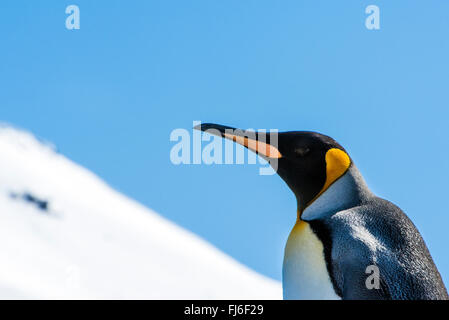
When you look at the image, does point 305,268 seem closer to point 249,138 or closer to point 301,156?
point 301,156

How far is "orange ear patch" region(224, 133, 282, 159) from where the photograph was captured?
9.32 ft

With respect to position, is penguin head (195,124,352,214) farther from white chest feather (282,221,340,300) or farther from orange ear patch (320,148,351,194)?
white chest feather (282,221,340,300)

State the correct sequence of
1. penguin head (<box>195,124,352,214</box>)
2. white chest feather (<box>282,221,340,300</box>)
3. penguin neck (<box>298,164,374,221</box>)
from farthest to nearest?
penguin head (<box>195,124,352,214</box>) → penguin neck (<box>298,164,374,221</box>) → white chest feather (<box>282,221,340,300</box>)

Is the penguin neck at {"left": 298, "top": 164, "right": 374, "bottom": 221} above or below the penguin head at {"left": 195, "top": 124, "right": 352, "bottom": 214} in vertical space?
below

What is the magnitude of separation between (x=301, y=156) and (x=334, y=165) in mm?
150

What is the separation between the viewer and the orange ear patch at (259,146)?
9.32 feet

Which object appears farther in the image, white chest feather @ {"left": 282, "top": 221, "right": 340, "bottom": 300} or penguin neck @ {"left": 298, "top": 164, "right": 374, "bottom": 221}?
penguin neck @ {"left": 298, "top": 164, "right": 374, "bottom": 221}

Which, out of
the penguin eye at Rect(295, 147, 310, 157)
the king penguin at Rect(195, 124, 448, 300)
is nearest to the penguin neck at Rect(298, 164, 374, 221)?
the king penguin at Rect(195, 124, 448, 300)

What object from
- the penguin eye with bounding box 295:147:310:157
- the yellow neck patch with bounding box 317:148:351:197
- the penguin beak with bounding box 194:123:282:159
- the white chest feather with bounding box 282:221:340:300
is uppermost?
the penguin beak with bounding box 194:123:282:159

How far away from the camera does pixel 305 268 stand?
254cm

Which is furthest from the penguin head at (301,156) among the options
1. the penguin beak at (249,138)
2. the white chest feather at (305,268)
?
the white chest feather at (305,268)
